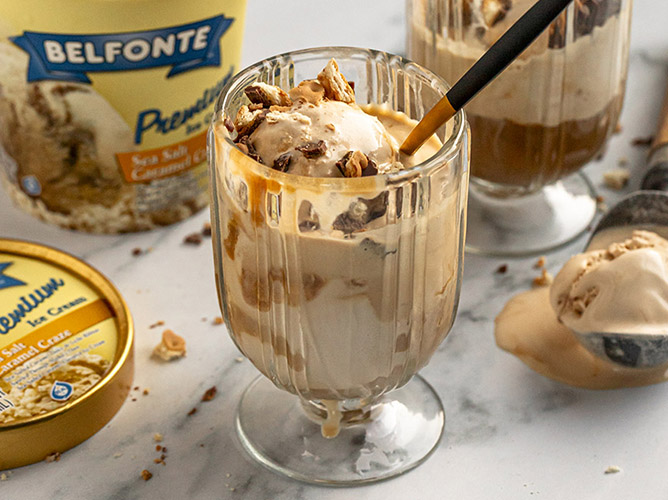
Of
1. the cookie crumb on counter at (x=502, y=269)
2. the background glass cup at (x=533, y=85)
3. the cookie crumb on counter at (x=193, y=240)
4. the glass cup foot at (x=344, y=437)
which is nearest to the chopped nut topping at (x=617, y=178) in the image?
the background glass cup at (x=533, y=85)

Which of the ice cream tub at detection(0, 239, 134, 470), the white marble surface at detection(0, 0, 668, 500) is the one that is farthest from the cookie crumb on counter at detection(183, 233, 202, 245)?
the ice cream tub at detection(0, 239, 134, 470)

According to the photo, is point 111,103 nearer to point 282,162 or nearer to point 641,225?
point 282,162

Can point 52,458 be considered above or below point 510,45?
below

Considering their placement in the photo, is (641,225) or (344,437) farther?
(641,225)

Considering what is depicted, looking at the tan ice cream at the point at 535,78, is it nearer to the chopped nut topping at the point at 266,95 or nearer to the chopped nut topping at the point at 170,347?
the chopped nut topping at the point at 266,95

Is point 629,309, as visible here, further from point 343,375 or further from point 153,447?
point 153,447

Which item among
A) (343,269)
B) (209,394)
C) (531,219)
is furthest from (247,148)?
(531,219)

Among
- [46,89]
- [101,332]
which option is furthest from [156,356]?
[46,89]
